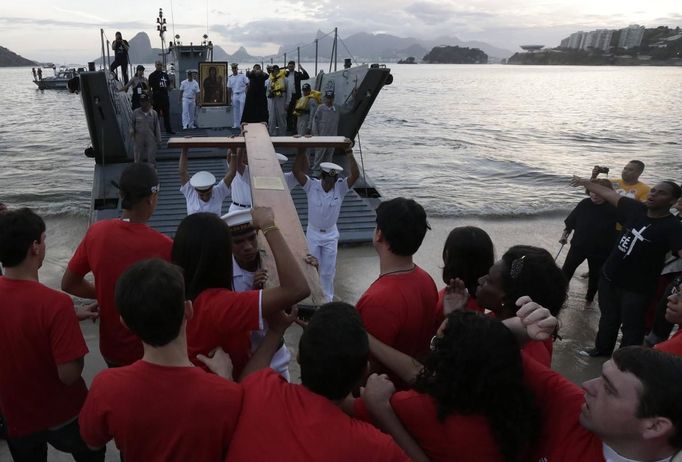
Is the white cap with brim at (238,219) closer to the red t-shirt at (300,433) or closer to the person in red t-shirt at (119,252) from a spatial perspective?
the person in red t-shirt at (119,252)

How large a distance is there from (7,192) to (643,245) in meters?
14.7

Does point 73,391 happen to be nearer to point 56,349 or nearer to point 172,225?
point 56,349

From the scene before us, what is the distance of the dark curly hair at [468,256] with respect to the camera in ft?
7.64

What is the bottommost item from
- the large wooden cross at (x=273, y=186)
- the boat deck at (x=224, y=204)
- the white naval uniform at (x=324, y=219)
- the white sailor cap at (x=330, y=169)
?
the boat deck at (x=224, y=204)

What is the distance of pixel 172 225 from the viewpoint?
24.3 ft

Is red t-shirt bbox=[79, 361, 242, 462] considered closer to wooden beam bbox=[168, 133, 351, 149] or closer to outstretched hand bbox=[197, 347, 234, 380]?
outstretched hand bbox=[197, 347, 234, 380]

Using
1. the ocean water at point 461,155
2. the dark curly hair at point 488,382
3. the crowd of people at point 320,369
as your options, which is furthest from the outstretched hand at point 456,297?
the ocean water at point 461,155

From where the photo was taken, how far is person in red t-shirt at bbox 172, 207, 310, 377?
1773mm

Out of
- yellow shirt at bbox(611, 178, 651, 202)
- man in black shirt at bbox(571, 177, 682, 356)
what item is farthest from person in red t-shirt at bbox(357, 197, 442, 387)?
yellow shirt at bbox(611, 178, 651, 202)

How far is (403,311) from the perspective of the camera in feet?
6.92

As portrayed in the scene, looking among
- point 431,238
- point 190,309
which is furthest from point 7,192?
point 190,309

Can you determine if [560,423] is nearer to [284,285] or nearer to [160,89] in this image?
[284,285]

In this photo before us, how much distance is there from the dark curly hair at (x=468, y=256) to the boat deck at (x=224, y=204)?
528 cm

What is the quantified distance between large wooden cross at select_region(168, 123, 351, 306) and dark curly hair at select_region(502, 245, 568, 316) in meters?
0.76
